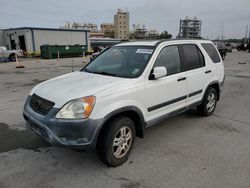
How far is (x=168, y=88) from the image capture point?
3674 millimetres

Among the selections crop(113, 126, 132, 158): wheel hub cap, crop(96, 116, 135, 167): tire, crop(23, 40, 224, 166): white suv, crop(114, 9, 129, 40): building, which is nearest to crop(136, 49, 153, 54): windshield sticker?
crop(23, 40, 224, 166): white suv

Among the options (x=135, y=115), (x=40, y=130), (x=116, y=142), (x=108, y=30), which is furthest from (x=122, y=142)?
(x=108, y=30)

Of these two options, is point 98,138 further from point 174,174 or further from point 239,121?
point 239,121

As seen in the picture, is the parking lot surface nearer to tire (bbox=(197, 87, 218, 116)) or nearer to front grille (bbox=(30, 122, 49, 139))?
tire (bbox=(197, 87, 218, 116))

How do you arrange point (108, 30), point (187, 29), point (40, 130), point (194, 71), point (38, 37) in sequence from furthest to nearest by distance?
point (108, 30), point (38, 37), point (187, 29), point (194, 71), point (40, 130)

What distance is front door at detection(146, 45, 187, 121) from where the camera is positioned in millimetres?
3426

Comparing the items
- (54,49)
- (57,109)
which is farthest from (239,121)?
(54,49)

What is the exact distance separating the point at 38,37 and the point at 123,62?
32.3 metres

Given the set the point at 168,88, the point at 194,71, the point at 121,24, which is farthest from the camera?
the point at 121,24

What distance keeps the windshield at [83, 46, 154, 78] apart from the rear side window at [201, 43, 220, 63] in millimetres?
1824

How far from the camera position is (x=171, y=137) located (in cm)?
407

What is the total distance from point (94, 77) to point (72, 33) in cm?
3464

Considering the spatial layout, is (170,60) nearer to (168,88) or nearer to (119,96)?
(168,88)

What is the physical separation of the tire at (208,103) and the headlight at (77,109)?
9.75 ft
